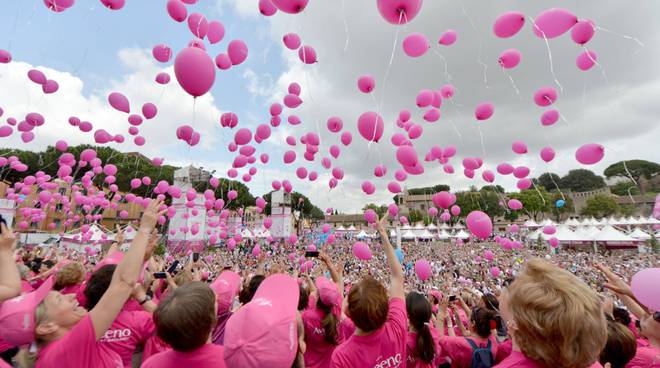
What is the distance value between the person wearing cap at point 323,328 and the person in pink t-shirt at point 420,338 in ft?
1.90

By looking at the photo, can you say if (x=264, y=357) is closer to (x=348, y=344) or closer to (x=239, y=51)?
(x=348, y=344)

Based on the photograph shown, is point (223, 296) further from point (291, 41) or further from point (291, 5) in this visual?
point (291, 41)

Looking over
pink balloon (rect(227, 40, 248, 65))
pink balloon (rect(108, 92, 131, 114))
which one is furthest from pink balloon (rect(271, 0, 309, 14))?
pink balloon (rect(108, 92, 131, 114))

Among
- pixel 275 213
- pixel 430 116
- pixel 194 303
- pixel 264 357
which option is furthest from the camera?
pixel 275 213

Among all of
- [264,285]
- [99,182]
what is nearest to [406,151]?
[264,285]

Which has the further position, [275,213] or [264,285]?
[275,213]

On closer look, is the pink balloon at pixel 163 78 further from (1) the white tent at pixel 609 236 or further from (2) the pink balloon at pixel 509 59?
(1) the white tent at pixel 609 236

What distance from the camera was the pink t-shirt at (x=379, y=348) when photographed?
162 centimetres

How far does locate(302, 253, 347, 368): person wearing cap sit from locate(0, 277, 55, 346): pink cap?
1677 mm

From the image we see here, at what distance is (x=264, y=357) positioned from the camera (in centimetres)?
111

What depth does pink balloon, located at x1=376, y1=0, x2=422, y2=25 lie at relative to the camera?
2.93m

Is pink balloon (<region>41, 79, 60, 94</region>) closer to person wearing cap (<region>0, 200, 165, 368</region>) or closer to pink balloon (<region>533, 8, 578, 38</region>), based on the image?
person wearing cap (<region>0, 200, 165, 368</region>)

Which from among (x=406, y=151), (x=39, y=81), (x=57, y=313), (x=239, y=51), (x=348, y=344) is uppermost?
(x=39, y=81)

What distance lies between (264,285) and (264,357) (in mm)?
332
